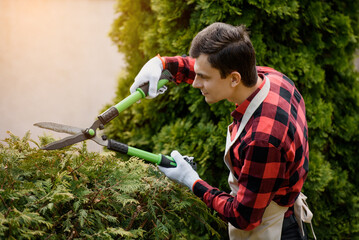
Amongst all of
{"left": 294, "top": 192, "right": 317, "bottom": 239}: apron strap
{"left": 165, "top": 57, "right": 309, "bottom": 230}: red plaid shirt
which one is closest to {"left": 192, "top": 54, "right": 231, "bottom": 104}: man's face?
{"left": 165, "top": 57, "right": 309, "bottom": 230}: red plaid shirt

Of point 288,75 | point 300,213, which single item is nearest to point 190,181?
point 300,213

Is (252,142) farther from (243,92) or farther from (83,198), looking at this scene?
(83,198)

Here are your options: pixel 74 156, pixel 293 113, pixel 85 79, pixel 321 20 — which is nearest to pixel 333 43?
pixel 321 20

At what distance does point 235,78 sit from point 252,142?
13.8 inches

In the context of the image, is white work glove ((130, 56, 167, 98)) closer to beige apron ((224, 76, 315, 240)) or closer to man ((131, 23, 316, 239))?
man ((131, 23, 316, 239))

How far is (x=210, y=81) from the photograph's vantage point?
1.69 m

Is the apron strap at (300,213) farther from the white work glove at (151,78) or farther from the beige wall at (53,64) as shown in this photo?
the beige wall at (53,64)

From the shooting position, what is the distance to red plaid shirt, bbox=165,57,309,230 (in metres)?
1.50

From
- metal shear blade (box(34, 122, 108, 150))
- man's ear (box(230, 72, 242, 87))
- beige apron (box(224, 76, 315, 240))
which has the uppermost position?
metal shear blade (box(34, 122, 108, 150))

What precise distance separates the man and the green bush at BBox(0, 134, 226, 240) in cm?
16

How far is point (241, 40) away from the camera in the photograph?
164 centimetres

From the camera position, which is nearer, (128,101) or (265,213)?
(265,213)

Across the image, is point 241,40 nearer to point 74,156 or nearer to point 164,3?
point 74,156

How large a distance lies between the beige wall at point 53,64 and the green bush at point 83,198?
4.23 metres
